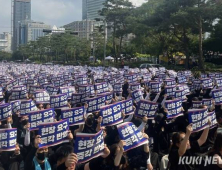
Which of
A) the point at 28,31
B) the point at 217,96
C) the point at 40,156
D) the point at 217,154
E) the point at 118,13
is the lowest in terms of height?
the point at 40,156

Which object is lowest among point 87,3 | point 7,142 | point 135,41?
point 7,142

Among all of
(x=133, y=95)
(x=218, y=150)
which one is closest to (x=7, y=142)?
(x=218, y=150)

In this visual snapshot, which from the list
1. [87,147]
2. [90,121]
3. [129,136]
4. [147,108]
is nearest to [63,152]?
[87,147]

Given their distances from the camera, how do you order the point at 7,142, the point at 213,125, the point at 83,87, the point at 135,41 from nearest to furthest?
the point at 7,142 → the point at 213,125 → the point at 83,87 → the point at 135,41

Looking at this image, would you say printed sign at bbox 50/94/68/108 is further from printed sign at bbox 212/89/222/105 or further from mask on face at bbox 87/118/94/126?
printed sign at bbox 212/89/222/105

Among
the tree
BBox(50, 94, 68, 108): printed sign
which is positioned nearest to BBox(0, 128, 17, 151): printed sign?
BBox(50, 94, 68, 108): printed sign

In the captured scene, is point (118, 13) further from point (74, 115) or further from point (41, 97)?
point (74, 115)

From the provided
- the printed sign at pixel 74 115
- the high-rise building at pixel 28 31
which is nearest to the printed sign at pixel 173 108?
the printed sign at pixel 74 115

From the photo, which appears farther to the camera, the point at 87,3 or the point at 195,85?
the point at 87,3

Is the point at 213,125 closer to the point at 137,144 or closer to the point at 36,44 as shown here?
the point at 137,144

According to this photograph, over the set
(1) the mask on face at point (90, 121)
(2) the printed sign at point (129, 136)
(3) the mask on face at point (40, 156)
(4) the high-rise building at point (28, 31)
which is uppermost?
(4) the high-rise building at point (28, 31)

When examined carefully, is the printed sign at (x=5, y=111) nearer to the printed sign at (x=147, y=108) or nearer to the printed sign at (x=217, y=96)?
the printed sign at (x=147, y=108)

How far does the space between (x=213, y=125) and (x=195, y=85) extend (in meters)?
8.36

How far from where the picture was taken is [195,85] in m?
15.0
